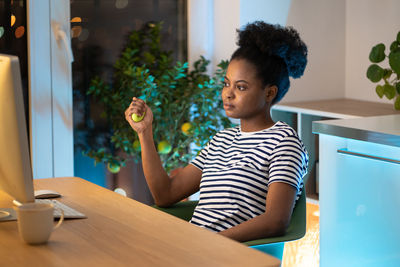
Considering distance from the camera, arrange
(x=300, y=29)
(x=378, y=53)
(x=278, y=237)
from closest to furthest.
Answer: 1. (x=278, y=237)
2. (x=378, y=53)
3. (x=300, y=29)

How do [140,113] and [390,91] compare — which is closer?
[140,113]

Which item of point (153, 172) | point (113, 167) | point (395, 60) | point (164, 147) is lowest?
point (113, 167)

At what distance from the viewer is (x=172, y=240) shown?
4.29 ft

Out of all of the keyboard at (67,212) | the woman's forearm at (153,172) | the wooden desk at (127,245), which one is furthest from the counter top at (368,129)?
the keyboard at (67,212)

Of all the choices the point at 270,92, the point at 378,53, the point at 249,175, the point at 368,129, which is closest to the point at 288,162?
the point at 249,175

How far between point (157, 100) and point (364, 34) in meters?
1.47

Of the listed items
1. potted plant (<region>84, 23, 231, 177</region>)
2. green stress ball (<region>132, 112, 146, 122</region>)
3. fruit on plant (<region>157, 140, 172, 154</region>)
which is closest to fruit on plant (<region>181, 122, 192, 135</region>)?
potted plant (<region>84, 23, 231, 177</region>)

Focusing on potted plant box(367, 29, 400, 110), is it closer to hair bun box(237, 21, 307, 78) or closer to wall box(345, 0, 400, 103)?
hair bun box(237, 21, 307, 78)

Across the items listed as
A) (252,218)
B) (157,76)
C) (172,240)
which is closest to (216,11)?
(157,76)

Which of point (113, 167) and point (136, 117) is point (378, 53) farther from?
point (113, 167)

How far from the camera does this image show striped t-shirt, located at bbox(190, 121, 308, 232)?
68.9 inches

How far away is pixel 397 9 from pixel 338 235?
6.25ft

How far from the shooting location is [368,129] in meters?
1.99

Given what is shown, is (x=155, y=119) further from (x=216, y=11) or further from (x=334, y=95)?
(x=334, y=95)
